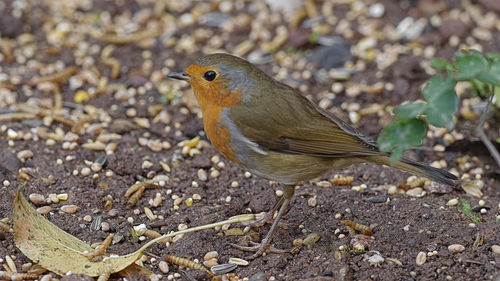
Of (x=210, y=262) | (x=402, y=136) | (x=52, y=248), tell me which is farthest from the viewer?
(x=210, y=262)

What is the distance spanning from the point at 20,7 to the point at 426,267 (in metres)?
4.08

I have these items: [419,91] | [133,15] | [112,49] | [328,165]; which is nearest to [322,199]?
[328,165]

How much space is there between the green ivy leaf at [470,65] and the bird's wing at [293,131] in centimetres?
94

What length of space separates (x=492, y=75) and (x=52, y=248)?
200cm

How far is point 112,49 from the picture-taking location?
5.36 metres

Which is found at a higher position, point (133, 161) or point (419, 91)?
point (133, 161)

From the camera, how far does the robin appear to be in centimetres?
340

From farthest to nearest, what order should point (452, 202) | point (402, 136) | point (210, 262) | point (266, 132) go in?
point (452, 202) < point (266, 132) < point (210, 262) < point (402, 136)

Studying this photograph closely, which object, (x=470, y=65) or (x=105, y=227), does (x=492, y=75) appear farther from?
(x=105, y=227)

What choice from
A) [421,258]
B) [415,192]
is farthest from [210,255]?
[415,192]

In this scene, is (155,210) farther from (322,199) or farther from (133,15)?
(133,15)

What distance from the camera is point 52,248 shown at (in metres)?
3.12

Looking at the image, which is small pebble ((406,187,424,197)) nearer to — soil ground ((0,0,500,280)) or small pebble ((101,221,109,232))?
soil ground ((0,0,500,280))

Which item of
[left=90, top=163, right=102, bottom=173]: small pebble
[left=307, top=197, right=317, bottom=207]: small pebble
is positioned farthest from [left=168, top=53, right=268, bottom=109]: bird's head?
[left=90, top=163, right=102, bottom=173]: small pebble
